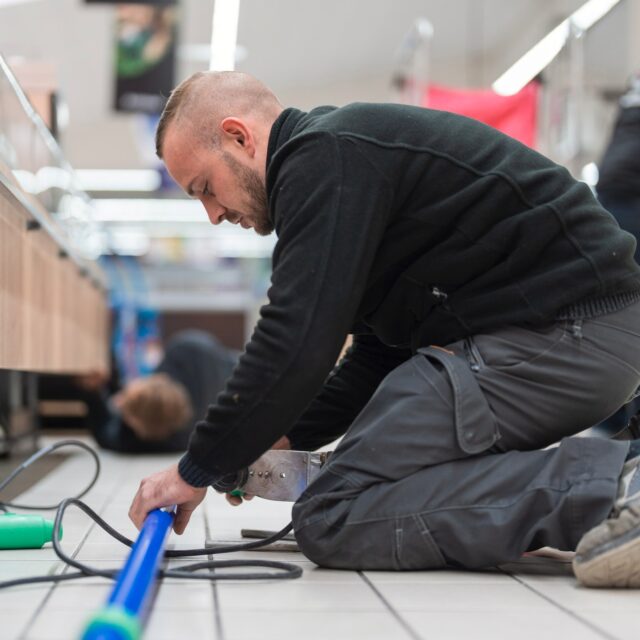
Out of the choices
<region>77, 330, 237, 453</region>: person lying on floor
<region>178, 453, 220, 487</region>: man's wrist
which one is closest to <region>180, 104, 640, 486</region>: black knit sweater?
<region>178, 453, 220, 487</region>: man's wrist

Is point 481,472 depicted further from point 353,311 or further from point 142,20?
point 142,20

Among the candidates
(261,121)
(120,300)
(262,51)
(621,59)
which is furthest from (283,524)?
(262,51)

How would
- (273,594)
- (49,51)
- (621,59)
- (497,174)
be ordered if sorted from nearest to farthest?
(273,594), (497,174), (621,59), (49,51)

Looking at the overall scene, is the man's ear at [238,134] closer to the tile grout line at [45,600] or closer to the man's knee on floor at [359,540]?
the man's knee on floor at [359,540]

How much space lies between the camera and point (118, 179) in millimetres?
16359

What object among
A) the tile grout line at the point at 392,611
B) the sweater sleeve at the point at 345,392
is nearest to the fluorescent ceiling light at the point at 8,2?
the sweater sleeve at the point at 345,392

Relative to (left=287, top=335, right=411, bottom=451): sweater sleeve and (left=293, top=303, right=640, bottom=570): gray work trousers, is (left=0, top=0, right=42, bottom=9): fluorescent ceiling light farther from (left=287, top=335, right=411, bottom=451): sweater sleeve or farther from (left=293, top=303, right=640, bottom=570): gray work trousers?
(left=293, top=303, right=640, bottom=570): gray work trousers

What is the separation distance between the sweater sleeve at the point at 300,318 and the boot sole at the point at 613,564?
1.88 feet

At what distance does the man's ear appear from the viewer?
2.15m

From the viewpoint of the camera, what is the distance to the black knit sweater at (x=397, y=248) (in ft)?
6.23

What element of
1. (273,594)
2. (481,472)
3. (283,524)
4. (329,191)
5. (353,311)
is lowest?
(283,524)

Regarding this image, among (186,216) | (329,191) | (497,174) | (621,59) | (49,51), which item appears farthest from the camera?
(186,216)

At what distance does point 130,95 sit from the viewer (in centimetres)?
928

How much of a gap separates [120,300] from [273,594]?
7781 mm
